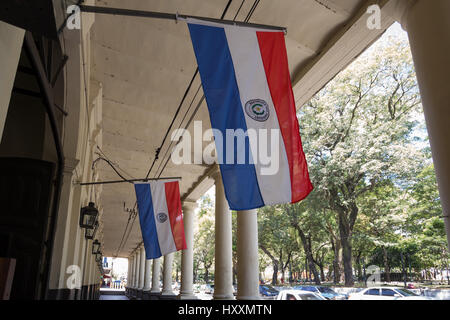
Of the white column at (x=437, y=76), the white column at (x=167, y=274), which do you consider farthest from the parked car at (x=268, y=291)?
the white column at (x=437, y=76)

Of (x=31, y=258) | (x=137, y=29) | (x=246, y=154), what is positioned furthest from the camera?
(x=137, y=29)

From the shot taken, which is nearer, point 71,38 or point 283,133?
point 283,133

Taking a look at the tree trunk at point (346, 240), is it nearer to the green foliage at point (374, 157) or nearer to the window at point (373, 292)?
the green foliage at point (374, 157)

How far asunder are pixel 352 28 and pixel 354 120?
15.6 m

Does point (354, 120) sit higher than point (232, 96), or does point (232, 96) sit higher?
point (354, 120)

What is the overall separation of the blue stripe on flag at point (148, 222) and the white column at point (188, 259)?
6.53 meters

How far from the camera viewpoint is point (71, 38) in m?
4.82

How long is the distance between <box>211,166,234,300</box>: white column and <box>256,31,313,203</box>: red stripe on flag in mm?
7586

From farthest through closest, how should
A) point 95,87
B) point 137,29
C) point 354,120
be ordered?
point 354,120, point 95,87, point 137,29

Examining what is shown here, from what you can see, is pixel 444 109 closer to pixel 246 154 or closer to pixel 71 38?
pixel 246 154

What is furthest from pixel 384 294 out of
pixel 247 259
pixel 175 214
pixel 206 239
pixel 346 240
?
pixel 206 239

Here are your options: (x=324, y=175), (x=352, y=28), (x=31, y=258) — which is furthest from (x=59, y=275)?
(x=324, y=175)

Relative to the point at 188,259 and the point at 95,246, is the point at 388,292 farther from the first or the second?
the point at 95,246

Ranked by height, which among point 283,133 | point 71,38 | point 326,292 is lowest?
point 326,292
